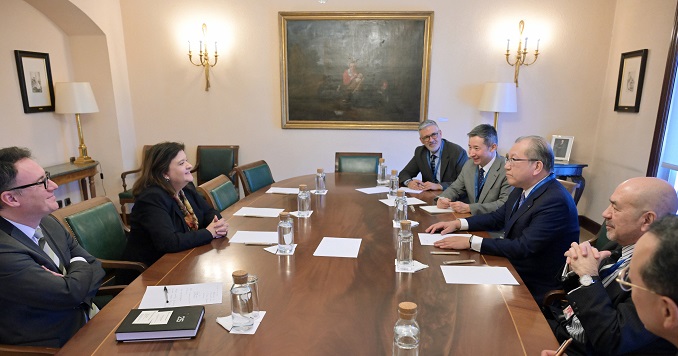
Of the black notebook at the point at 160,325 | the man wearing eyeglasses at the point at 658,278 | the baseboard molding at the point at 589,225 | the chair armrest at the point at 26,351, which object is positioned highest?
the man wearing eyeglasses at the point at 658,278

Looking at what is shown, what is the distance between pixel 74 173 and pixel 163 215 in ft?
8.74

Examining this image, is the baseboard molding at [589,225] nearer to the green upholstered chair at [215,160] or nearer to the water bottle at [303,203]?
the water bottle at [303,203]

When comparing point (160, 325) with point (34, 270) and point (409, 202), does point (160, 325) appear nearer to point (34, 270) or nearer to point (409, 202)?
point (34, 270)

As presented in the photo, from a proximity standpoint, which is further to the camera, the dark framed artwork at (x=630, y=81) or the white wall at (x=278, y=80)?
the white wall at (x=278, y=80)

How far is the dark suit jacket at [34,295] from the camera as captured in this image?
4.40 ft

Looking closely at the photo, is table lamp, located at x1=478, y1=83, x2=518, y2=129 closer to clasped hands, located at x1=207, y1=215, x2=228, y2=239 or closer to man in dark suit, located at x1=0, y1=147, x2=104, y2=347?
clasped hands, located at x1=207, y1=215, x2=228, y2=239

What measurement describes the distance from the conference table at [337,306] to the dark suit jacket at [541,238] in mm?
142

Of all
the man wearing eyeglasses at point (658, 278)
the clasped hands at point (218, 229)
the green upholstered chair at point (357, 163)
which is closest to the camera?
the man wearing eyeglasses at point (658, 278)

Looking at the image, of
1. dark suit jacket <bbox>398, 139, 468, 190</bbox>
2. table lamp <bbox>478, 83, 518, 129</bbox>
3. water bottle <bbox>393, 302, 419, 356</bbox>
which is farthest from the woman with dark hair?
table lamp <bbox>478, 83, 518, 129</bbox>

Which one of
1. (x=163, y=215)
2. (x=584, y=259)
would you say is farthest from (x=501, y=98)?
(x=163, y=215)

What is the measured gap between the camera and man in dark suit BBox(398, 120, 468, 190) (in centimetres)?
358

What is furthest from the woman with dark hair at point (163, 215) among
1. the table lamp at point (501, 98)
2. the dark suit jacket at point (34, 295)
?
the table lamp at point (501, 98)

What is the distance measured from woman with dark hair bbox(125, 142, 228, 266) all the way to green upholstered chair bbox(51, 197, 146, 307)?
0.43ft

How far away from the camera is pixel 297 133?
485cm
